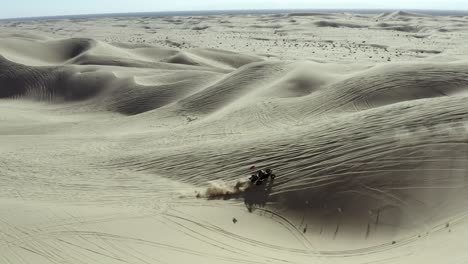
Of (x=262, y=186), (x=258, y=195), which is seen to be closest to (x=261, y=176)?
(x=262, y=186)

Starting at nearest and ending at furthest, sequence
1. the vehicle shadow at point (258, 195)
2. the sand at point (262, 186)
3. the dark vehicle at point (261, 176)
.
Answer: the sand at point (262, 186) < the vehicle shadow at point (258, 195) < the dark vehicle at point (261, 176)

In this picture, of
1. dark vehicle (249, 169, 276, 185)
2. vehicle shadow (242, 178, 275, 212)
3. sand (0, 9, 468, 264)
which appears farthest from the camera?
dark vehicle (249, 169, 276, 185)

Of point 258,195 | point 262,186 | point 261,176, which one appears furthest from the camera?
point 261,176

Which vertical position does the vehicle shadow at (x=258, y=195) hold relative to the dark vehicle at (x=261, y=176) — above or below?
below

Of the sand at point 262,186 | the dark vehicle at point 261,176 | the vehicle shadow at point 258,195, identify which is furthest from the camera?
the dark vehicle at point 261,176

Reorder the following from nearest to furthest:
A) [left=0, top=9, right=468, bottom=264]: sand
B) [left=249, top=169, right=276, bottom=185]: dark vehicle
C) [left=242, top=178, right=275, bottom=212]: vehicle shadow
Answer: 1. [left=0, top=9, right=468, bottom=264]: sand
2. [left=242, top=178, right=275, bottom=212]: vehicle shadow
3. [left=249, top=169, right=276, bottom=185]: dark vehicle

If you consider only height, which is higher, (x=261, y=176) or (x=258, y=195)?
(x=261, y=176)

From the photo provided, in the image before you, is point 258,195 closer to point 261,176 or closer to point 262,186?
point 262,186

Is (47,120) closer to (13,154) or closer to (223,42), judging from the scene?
(13,154)
